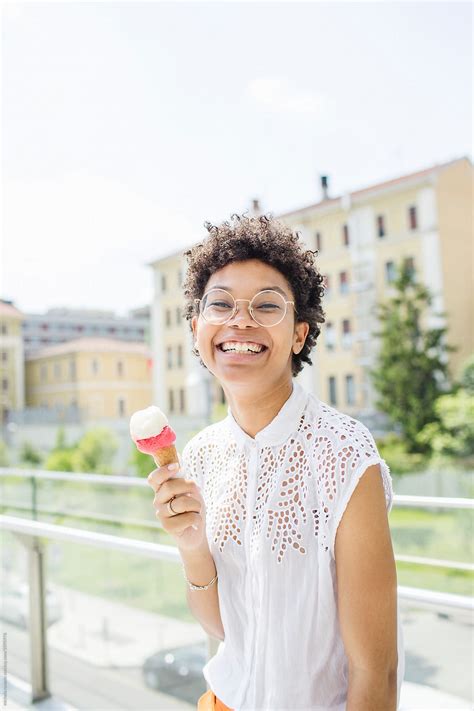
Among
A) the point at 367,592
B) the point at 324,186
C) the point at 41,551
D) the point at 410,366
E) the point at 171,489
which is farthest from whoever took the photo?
the point at 324,186

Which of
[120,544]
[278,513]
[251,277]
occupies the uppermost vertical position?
[251,277]

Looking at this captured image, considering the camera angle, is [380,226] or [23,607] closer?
[23,607]

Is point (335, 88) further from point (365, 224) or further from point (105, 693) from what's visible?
point (105, 693)

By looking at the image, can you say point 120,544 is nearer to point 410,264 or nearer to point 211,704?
point 211,704

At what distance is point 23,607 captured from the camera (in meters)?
2.49

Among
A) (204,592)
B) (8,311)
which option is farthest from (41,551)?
(8,311)

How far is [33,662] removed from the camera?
240cm

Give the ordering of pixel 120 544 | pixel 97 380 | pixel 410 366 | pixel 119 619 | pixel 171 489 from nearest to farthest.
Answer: pixel 171 489, pixel 120 544, pixel 119 619, pixel 410 366, pixel 97 380

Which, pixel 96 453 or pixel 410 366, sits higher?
pixel 410 366

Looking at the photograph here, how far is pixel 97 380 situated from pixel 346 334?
804 inches

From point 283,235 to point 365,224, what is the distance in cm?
2507

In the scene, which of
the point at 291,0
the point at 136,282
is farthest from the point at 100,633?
the point at 136,282

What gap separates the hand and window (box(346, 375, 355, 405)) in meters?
24.7

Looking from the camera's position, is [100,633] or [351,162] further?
[351,162]
